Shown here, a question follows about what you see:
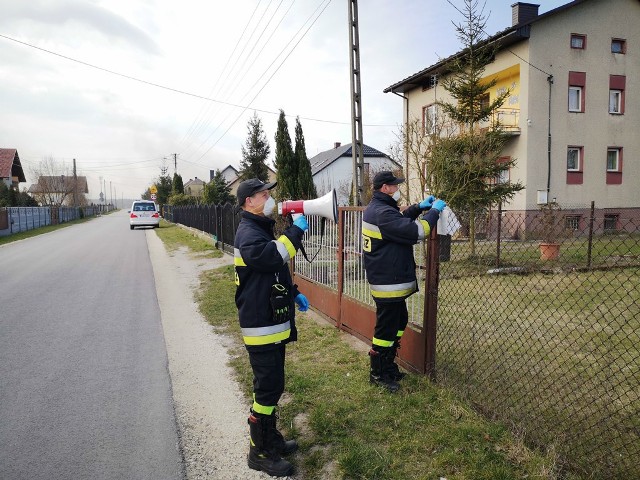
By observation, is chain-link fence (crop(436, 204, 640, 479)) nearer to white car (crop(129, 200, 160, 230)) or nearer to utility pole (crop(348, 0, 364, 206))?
utility pole (crop(348, 0, 364, 206))

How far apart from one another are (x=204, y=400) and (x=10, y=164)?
167 feet

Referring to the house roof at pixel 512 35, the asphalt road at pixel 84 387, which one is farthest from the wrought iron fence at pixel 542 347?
the house roof at pixel 512 35

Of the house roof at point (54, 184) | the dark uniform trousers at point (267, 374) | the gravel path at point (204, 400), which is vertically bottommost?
the gravel path at point (204, 400)

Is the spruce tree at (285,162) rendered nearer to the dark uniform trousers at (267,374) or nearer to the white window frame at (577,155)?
the white window frame at (577,155)

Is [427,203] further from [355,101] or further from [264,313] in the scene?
[355,101]

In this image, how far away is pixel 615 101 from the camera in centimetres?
2036

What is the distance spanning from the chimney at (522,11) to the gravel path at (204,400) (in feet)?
64.6

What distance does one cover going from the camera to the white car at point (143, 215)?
99.3ft

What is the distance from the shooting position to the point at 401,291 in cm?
385

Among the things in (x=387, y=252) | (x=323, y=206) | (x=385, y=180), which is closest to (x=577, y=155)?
(x=385, y=180)

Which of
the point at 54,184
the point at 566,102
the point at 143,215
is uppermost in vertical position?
the point at 566,102

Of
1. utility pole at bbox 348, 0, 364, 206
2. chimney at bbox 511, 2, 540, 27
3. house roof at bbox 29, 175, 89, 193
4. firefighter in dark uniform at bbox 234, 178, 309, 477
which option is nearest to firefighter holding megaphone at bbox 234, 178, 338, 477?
firefighter in dark uniform at bbox 234, 178, 309, 477

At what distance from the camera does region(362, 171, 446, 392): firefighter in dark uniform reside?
3.69m

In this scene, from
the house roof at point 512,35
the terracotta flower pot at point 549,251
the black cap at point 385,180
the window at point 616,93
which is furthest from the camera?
the window at point 616,93
